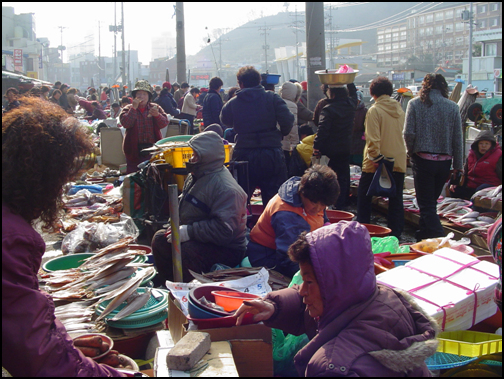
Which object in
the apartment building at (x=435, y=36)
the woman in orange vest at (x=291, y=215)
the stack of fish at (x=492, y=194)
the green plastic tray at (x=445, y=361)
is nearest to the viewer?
the green plastic tray at (x=445, y=361)

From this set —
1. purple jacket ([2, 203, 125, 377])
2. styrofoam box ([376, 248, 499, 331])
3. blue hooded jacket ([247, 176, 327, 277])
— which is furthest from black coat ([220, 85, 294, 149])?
purple jacket ([2, 203, 125, 377])

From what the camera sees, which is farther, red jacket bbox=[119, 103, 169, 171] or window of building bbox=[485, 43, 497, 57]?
window of building bbox=[485, 43, 497, 57]

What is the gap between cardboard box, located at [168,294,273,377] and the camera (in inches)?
101

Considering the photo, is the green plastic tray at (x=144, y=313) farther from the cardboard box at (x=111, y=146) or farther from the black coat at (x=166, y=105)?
the black coat at (x=166, y=105)

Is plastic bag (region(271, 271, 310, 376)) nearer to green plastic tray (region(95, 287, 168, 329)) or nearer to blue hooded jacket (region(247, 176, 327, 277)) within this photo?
blue hooded jacket (region(247, 176, 327, 277))

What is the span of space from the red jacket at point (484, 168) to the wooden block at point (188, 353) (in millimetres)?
5755

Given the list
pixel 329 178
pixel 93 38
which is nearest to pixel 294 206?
pixel 329 178

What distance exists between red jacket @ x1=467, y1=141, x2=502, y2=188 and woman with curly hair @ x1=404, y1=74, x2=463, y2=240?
149 cm

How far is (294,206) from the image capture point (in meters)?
3.54

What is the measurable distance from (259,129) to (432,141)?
2027 mm

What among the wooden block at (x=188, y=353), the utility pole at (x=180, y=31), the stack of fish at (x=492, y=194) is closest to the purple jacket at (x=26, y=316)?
the wooden block at (x=188, y=353)

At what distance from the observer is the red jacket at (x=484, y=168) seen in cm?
670

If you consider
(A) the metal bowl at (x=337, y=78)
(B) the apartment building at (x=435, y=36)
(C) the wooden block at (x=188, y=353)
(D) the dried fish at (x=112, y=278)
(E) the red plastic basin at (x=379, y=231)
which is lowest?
(D) the dried fish at (x=112, y=278)

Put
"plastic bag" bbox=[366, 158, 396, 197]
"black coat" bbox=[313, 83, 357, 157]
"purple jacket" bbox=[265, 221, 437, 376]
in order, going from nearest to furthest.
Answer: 1. "purple jacket" bbox=[265, 221, 437, 376]
2. "plastic bag" bbox=[366, 158, 396, 197]
3. "black coat" bbox=[313, 83, 357, 157]
